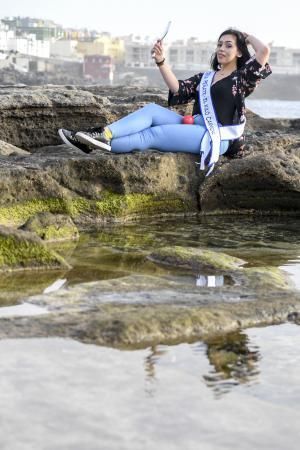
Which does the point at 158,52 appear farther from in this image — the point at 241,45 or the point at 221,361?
the point at 221,361

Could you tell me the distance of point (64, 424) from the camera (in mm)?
3734

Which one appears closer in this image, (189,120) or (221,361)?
(221,361)

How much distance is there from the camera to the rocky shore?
497 centimetres

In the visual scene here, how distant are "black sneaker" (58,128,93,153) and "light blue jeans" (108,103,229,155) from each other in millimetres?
257

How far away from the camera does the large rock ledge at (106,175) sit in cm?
858

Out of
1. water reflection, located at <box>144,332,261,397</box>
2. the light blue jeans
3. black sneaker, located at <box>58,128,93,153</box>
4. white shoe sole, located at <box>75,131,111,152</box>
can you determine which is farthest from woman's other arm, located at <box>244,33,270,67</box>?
water reflection, located at <box>144,332,261,397</box>

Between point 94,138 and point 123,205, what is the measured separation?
655 mm

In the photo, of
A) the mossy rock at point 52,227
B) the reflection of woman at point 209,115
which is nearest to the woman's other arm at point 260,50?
the reflection of woman at point 209,115

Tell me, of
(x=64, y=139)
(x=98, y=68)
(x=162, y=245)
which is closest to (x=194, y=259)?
(x=162, y=245)

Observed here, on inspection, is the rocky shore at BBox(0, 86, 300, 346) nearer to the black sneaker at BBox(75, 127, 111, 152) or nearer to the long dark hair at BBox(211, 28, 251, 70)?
the black sneaker at BBox(75, 127, 111, 152)

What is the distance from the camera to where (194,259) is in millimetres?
6727

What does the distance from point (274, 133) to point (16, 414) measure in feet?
25.5

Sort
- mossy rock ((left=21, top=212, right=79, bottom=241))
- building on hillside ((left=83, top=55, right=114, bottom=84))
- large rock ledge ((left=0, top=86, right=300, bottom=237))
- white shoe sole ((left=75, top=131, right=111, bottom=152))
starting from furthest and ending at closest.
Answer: building on hillside ((left=83, top=55, right=114, bottom=84)), white shoe sole ((left=75, top=131, right=111, bottom=152)), large rock ledge ((left=0, top=86, right=300, bottom=237)), mossy rock ((left=21, top=212, right=79, bottom=241))

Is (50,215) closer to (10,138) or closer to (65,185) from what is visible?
(65,185)
